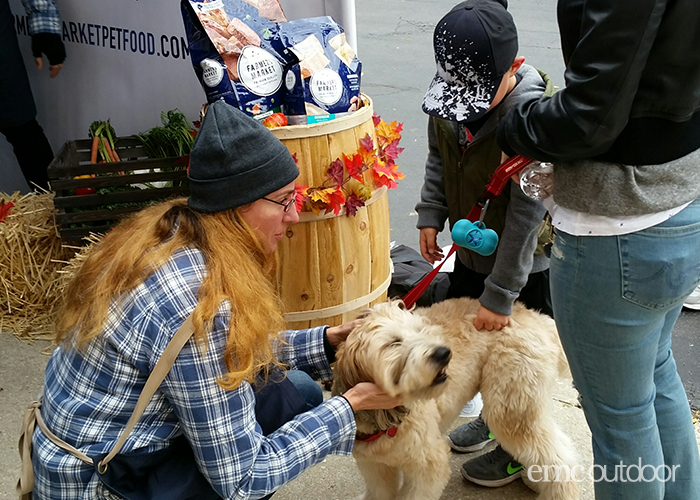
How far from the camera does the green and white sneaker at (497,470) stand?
8.65 ft

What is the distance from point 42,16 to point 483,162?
A: 10.6ft

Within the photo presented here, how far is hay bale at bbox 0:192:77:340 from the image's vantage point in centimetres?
390

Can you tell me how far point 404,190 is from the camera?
5555 mm

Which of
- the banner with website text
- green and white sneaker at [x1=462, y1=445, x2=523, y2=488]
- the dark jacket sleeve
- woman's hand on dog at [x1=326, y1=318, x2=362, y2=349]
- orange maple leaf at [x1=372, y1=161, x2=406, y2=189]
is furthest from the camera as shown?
the banner with website text

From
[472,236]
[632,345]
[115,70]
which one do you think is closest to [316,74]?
[472,236]

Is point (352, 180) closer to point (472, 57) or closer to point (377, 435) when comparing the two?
point (472, 57)

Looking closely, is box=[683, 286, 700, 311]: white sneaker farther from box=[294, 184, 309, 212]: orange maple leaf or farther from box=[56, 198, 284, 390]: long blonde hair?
box=[56, 198, 284, 390]: long blonde hair

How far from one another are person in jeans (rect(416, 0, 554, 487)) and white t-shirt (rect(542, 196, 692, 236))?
60 cm

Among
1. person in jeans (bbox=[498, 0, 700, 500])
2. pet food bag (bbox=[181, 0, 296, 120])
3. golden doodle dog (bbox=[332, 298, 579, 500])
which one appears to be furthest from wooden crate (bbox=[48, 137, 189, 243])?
person in jeans (bbox=[498, 0, 700, 500])

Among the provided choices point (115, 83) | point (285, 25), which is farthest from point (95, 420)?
point (115, 83)

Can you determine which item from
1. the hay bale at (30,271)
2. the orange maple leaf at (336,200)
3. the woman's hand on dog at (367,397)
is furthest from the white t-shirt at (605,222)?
the hay bale at (30,271)

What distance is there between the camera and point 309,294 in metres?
3.01

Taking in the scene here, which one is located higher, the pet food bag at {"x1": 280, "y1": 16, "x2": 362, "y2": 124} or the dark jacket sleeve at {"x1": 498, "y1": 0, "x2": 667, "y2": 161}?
the dark jacket sleeve at {"x1": 498, "y1": 0, "x2": 667, "y2": 161}

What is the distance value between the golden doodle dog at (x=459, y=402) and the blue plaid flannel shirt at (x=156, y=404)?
40cm
